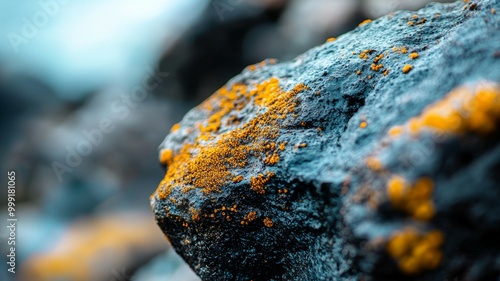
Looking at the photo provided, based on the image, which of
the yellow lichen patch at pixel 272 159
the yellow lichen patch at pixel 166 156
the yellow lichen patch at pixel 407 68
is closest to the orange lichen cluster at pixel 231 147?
the yellow lichen patch at pixel 272 159

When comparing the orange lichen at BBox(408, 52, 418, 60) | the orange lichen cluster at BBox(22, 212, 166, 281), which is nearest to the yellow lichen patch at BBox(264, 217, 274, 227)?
the orange lichen at BBox(408, 52, 418, 60)

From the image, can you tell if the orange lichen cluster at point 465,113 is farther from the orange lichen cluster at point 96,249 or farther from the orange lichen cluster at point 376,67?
the orange lichen cluster at point 96,249

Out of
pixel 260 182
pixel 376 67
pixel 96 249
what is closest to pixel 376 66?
pixel 376 67

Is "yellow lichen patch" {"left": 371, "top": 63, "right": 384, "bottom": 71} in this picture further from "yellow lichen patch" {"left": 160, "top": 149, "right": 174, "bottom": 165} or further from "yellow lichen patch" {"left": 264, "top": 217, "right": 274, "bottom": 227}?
"yellow lichen patch" {"left": 160, "top": 149, "right": 174, "bottom": 165}

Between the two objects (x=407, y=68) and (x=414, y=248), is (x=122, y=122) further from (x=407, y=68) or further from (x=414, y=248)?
(x=414, y=248)

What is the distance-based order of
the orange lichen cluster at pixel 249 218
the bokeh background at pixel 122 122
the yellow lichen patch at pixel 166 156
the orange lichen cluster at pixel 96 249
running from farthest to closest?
the bokeh background at pixel 122 122
the orange lichen cluster at pixel 96 249
the yellow lichen patch at pixel 166 156
the orange lichen cluster at pixel 249 218

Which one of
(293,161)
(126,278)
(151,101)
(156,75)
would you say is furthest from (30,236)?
→ (293,161)

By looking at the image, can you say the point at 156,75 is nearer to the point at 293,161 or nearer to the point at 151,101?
the point at 151,101
